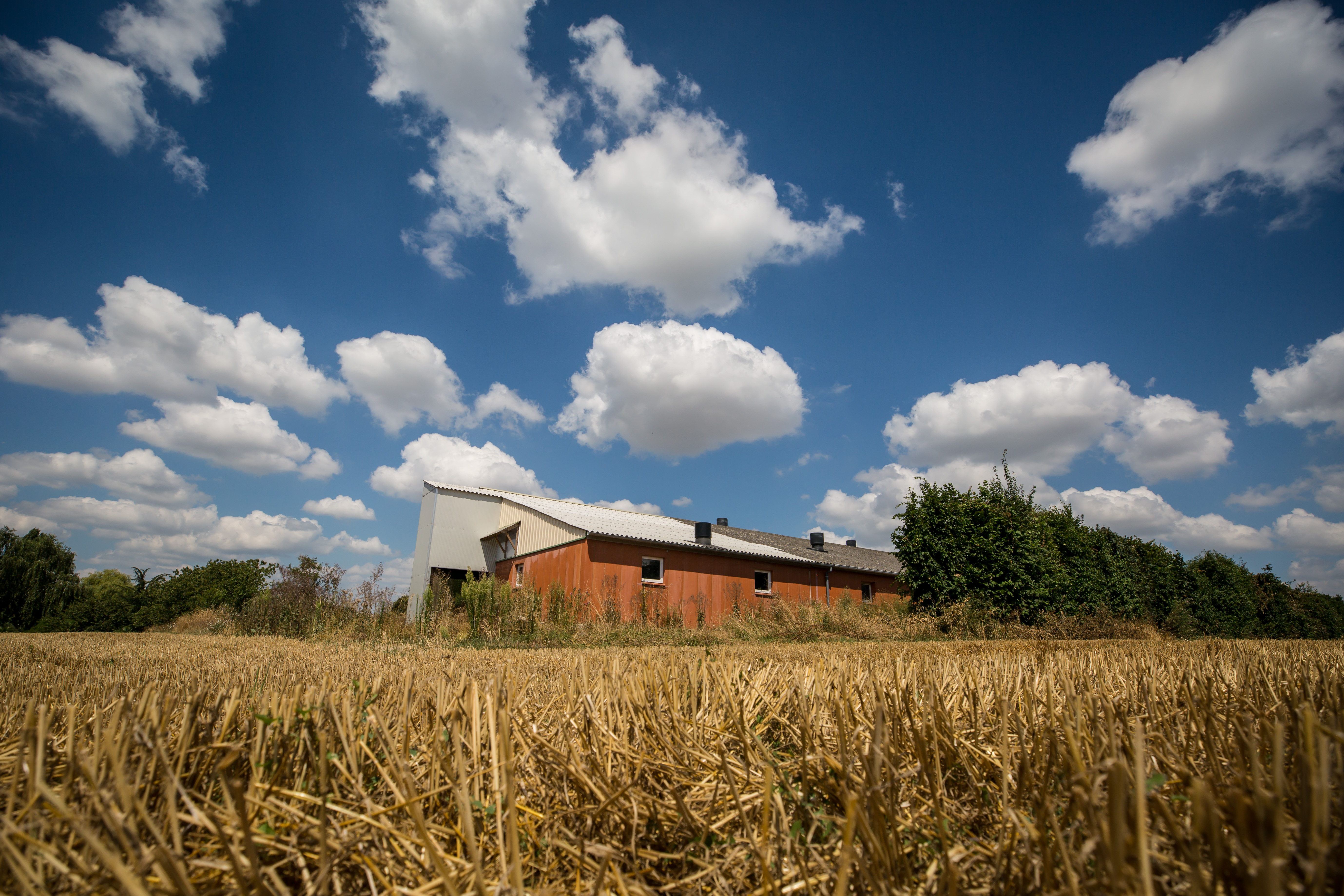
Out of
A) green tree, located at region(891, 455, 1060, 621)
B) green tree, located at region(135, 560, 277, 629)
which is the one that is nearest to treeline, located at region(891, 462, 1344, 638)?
green tree, located at region(891, 455, 1060, 621)

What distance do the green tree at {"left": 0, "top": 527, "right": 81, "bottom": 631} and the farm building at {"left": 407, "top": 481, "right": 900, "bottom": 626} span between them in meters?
11.5

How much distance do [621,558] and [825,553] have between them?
1321cm

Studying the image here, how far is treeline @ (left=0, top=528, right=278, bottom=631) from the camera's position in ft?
60.9

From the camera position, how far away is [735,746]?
1742 mm

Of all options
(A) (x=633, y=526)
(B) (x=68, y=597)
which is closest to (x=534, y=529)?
(A) (x=633, y=526)

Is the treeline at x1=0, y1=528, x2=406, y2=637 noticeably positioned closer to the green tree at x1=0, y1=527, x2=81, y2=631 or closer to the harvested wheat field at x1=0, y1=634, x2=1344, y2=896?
the green tree at x1=0, y1=527, x2=81, y2=631

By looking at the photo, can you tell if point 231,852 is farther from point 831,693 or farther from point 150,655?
point 150,655

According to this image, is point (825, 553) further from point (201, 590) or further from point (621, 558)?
point (201, 590)

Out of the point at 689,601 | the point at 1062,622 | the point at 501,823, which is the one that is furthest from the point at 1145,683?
the point at 689,601

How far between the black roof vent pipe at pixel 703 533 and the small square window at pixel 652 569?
1.93 metres

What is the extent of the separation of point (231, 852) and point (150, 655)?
6.69 metres

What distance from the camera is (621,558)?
19.2 metres

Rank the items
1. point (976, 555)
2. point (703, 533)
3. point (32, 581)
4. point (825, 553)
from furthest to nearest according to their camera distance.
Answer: point (825, 553), point (703, 533), point (32, 581), point (976, 555)

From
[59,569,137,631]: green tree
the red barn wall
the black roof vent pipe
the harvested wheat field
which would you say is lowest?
[59,569,137,631]: green tree
